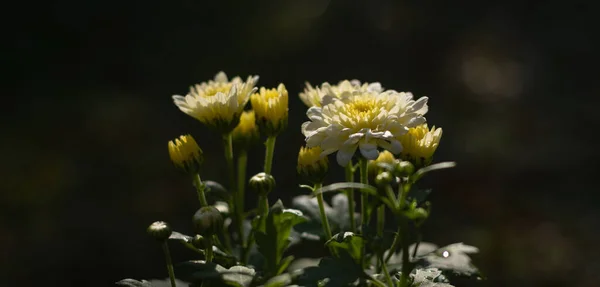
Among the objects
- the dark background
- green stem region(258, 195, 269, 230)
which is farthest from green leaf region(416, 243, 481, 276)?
the dark background

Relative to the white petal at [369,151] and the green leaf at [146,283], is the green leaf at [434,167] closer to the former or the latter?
the white petal at [369,151]

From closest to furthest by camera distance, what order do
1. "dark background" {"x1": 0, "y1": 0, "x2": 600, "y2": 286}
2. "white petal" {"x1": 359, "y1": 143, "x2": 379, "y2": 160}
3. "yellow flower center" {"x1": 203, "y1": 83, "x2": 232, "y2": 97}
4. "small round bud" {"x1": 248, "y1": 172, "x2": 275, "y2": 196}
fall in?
"white petal" {"x1": 359, "y1": 143, "x2": 379, "y2": 160}
"small round bud" {"x1": 248, "y1": 172, "x2": 275, "y2": 196}
"yellow flower center" {"x1": 203, "y1": 83, "x2": 232, "y2": 97}
"dark background" {"x1": 0, "y1": 0, "x2": 600, "y2": 286}

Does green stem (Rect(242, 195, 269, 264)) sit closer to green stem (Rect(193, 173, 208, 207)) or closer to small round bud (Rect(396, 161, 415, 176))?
green stem (Rect(193, 173, 208, 207))

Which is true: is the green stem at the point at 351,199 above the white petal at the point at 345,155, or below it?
Result: below

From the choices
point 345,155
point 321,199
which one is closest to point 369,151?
point 345,155

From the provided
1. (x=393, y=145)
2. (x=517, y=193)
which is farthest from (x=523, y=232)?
(x=393, y=145)

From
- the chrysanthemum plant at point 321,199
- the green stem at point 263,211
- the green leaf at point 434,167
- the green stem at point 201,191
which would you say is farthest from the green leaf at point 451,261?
the green stem at point 201,191

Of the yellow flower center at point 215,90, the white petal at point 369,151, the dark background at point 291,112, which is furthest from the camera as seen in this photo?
the dark background at point 291,112

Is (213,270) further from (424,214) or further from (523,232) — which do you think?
(523,232)
